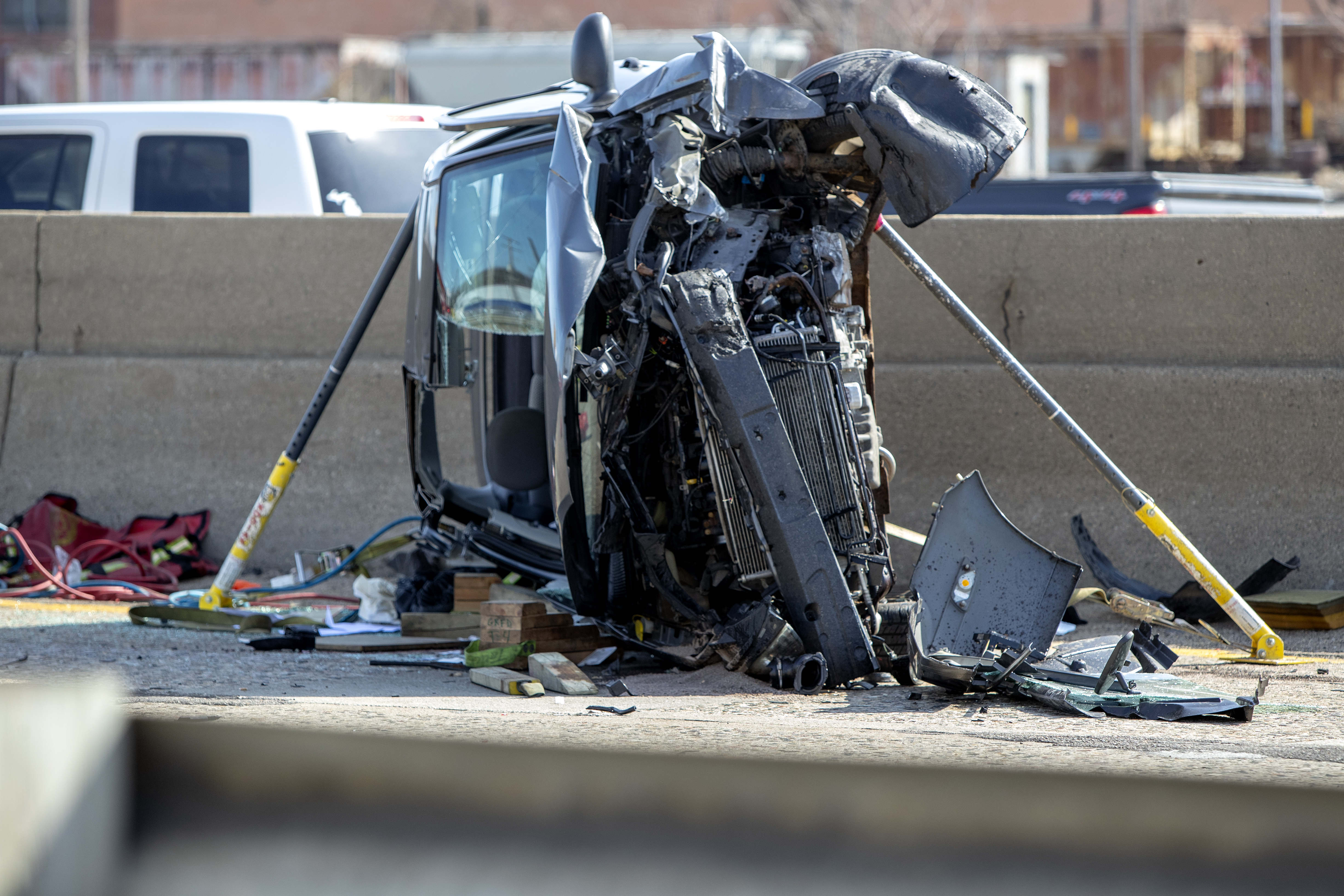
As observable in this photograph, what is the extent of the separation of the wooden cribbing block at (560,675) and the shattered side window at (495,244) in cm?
139

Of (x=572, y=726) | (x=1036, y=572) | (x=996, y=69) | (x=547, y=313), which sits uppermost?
(x=996, y=69)

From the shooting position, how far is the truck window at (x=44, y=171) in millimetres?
8617

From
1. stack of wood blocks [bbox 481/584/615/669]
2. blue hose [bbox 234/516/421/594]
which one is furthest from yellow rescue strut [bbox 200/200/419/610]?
stack of wood blocks [bbox 481/584/615/669]

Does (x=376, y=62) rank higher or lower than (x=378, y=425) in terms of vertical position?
higher

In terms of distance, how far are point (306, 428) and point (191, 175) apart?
3.04 m

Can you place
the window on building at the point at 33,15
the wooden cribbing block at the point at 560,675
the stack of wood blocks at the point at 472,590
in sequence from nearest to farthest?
the wooden cribbing block at the point at 560,675
the stack of wood blocks at the point at 472,590
the window on building at the point at 33,15

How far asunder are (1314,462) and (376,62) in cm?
3199

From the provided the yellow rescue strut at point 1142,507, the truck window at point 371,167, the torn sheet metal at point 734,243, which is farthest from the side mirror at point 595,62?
the truck window at point 371,167

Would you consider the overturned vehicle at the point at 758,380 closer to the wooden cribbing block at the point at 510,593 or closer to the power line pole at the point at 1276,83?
the wooden cribbing block at the point at 510,593

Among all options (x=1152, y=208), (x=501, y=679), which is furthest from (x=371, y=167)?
(x=1152, y=208)

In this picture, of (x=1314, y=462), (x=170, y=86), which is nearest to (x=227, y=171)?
(x=1314, y=462)

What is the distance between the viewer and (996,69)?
1153 inches

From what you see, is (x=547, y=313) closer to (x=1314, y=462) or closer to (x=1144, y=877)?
(x=1314, y=462)

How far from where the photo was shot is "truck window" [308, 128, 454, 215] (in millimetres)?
8188
